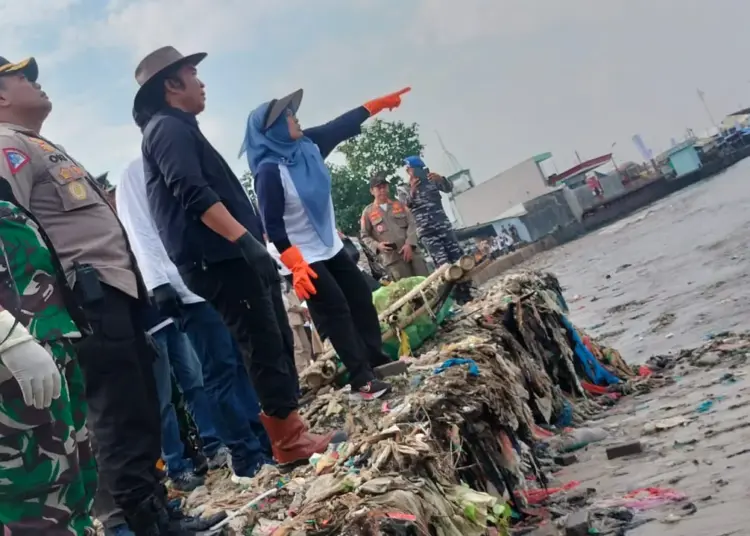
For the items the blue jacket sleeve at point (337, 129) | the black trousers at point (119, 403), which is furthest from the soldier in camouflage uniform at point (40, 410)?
the blue jacket sleeve at point (337, 129)

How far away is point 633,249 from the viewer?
18.2 metres

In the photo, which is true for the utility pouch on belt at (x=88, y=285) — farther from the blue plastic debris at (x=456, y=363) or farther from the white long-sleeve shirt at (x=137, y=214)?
the blue plastic debris at (x=456, y=363)

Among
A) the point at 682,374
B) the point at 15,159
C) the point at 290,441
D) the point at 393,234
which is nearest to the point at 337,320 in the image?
the point at 290,441

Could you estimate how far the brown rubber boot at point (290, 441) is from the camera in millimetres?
3682

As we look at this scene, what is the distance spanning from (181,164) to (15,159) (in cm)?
94

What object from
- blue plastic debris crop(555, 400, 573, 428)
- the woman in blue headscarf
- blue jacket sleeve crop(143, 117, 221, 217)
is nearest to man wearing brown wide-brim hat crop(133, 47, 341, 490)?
blue jacket sleeve crop(143, 117, 221, 217)

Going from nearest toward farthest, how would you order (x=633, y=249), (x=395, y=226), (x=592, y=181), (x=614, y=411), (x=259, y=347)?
(x=259, y=347)
(x=614, y=411)
(x=395, y=226)
(x=633, y=249)
(x=592, y=181)

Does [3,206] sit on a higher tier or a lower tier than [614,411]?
higher

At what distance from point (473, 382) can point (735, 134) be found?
4355cm

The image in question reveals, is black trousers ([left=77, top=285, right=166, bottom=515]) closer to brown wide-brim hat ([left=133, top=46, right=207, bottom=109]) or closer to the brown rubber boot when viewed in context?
the brown rubber boot

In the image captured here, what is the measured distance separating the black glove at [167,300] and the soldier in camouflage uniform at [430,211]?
16.4 ft

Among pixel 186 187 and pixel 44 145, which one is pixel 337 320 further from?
pixel 44 145

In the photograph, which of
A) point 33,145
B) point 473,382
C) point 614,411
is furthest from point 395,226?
point 33,145

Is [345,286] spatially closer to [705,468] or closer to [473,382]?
[473,382]
